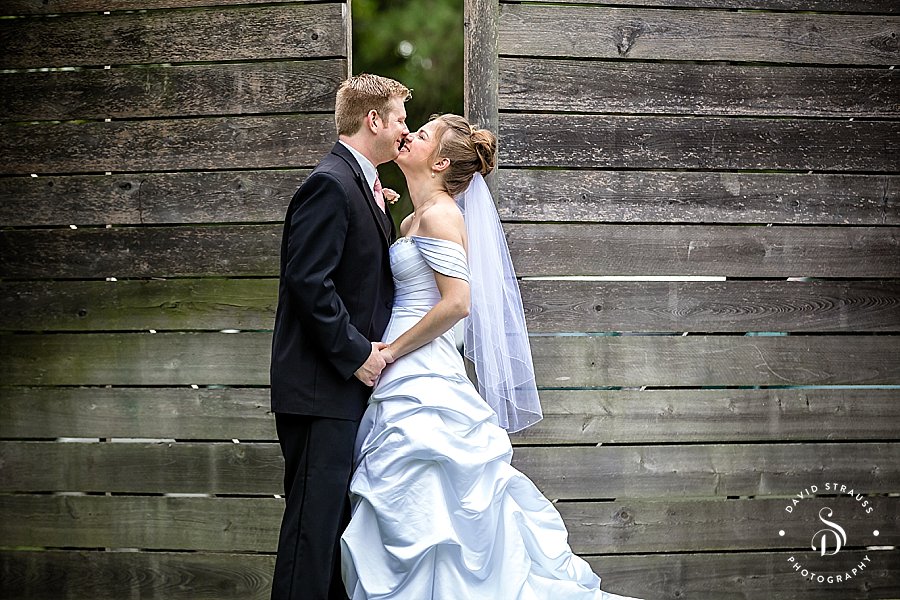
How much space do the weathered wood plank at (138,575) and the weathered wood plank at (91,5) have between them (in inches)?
83.7

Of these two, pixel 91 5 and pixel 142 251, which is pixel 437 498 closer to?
pixel 142 251

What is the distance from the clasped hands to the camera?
266cm

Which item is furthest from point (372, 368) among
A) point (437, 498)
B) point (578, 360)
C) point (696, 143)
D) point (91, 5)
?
point (91, 5)

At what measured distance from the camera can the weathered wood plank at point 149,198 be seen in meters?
3.47

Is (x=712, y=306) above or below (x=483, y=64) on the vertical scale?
below

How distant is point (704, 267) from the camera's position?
352 cm

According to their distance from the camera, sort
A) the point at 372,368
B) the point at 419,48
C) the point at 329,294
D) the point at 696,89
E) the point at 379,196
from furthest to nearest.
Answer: the point at 419,48, the point at 696,89, the point at 379,196, the point at 372,368, the point at 329,294

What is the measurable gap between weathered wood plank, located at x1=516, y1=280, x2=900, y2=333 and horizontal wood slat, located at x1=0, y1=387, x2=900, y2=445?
26cm

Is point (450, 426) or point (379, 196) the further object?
point (379, 196)

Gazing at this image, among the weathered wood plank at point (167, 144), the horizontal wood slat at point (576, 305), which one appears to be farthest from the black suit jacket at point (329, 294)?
the horizontal wood slat at point (576, 305)

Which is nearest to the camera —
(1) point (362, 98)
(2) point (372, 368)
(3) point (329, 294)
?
(3) point (329, 294)

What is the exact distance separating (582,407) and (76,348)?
201cm

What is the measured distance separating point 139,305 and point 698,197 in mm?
2230

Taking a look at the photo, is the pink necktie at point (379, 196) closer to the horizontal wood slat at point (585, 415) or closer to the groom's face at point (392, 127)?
the groom's face at point (392, 127)
